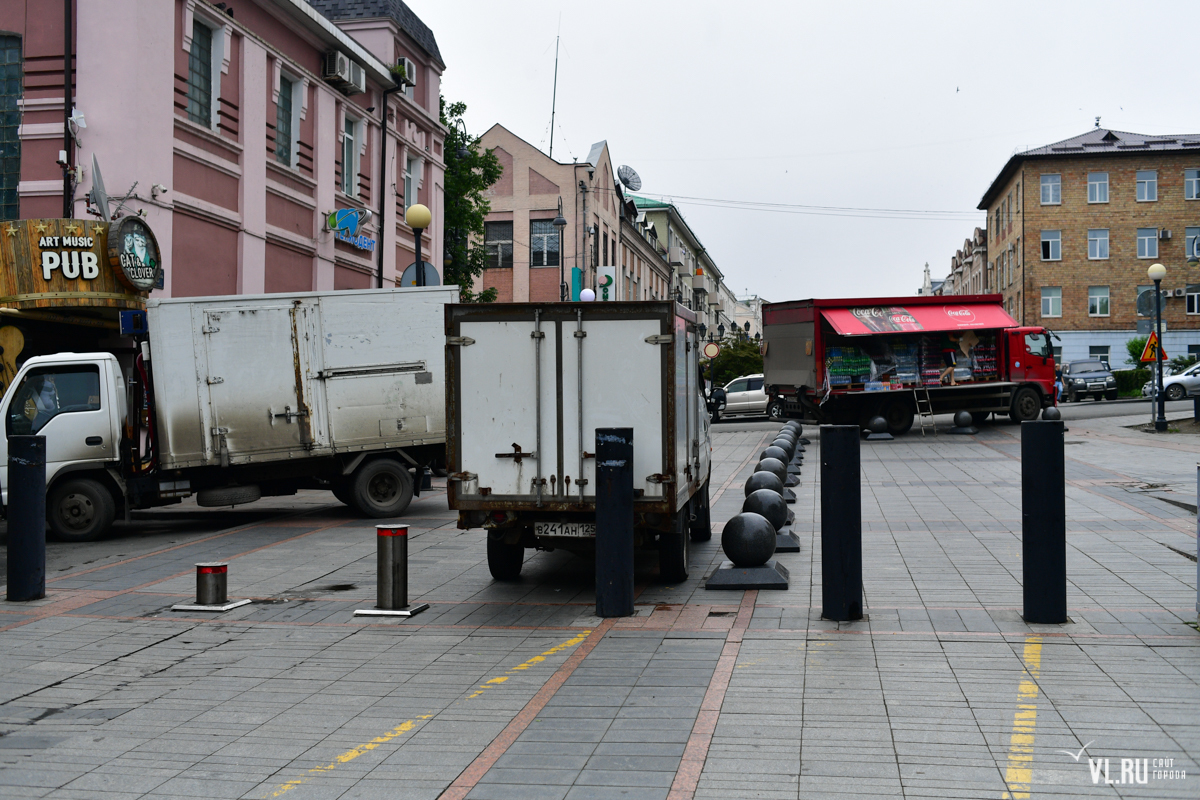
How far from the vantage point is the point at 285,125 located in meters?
21.2

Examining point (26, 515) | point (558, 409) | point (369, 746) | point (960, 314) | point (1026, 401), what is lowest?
point (369, 746)

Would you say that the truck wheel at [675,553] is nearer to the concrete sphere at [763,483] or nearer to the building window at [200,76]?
the concrete sphere at [763,483]

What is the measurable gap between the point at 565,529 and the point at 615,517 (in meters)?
0.80

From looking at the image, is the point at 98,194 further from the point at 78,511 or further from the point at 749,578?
the point at 749,578

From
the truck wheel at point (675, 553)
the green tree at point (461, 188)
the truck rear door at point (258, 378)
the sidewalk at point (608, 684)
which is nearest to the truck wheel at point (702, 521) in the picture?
the sidewalk at point (608, 684)

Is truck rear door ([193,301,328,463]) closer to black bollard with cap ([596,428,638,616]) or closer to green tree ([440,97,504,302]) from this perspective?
black bollard with cap ([596,428,638,616])

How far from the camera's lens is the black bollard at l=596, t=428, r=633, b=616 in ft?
25.4

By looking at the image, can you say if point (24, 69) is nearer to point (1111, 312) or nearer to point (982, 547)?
point (982, 547)

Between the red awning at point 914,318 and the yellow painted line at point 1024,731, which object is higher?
the red awning at point 914,318

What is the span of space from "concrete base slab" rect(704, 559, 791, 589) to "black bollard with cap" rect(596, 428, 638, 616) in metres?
1.25

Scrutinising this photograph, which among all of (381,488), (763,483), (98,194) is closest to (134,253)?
(98,194)

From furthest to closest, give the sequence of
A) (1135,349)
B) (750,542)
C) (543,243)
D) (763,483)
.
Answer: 1. (1135,349)
2. (543,243)
3. (763,483)
4. (750,542)

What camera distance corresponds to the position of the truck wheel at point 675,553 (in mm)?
8992

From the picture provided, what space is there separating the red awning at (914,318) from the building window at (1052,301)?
33192 millimetres
